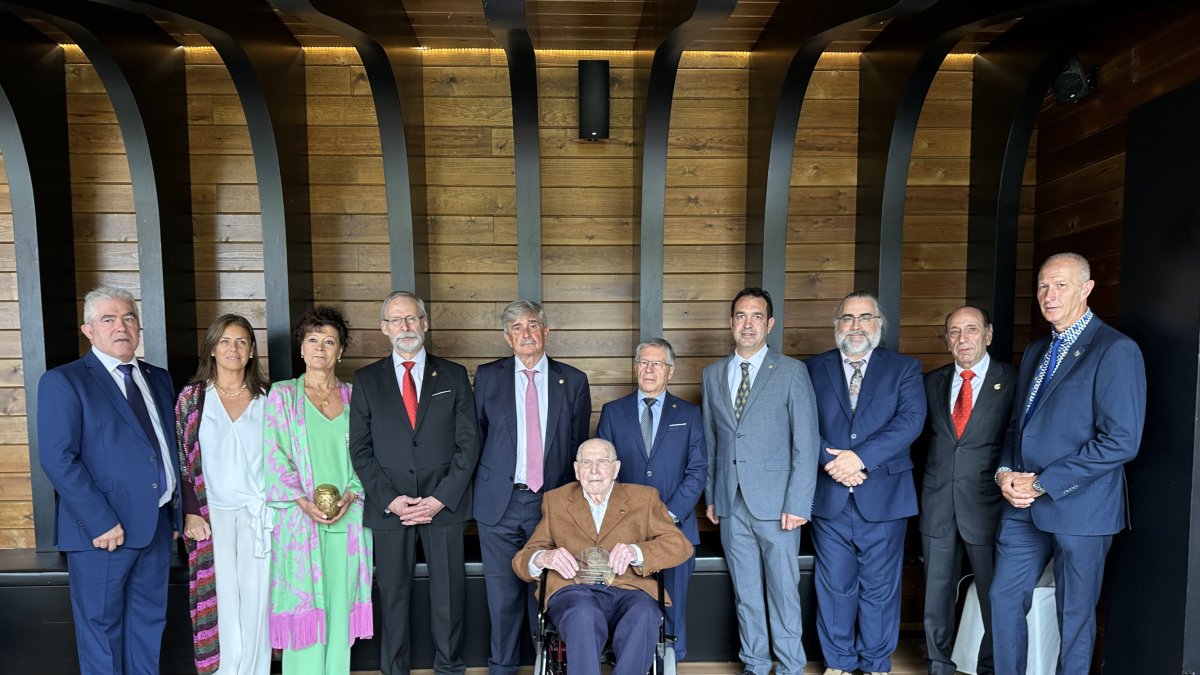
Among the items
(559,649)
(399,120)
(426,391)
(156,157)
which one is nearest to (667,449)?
(559,649)

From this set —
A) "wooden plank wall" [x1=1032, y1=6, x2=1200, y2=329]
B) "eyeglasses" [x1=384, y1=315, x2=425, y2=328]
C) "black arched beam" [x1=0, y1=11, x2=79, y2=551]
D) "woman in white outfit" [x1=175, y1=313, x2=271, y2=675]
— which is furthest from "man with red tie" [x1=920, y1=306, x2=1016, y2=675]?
"black arched beam" [x1=0, y1=11, x2=79, y2=551]

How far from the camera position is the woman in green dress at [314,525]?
305 centimetres

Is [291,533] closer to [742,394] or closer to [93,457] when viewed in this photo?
[93,457]

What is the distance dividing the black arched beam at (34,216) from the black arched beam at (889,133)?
4.33 metres

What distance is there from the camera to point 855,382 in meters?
3.28

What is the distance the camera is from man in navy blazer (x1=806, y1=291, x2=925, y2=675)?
10.4 ft

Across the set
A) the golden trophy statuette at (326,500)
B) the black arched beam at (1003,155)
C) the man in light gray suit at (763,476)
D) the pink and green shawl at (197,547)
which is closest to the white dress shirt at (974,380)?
the black arched beam at (1003,155)

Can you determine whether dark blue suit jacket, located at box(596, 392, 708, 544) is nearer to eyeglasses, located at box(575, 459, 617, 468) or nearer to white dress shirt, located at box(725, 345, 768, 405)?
white dress shirt, located at box(725, 345, 768, 405)

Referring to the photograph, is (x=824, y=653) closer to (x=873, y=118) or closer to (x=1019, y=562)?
(x=1019, y=562)

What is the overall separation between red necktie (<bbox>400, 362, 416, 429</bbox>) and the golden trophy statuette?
0.44 metres

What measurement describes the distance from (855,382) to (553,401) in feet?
4.62

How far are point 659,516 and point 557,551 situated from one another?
46 cm

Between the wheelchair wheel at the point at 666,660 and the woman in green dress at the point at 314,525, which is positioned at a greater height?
the woman in green dress at the point at 314,525

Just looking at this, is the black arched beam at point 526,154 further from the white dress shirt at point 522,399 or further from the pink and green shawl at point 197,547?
the pink and green shawl at point 197,547
